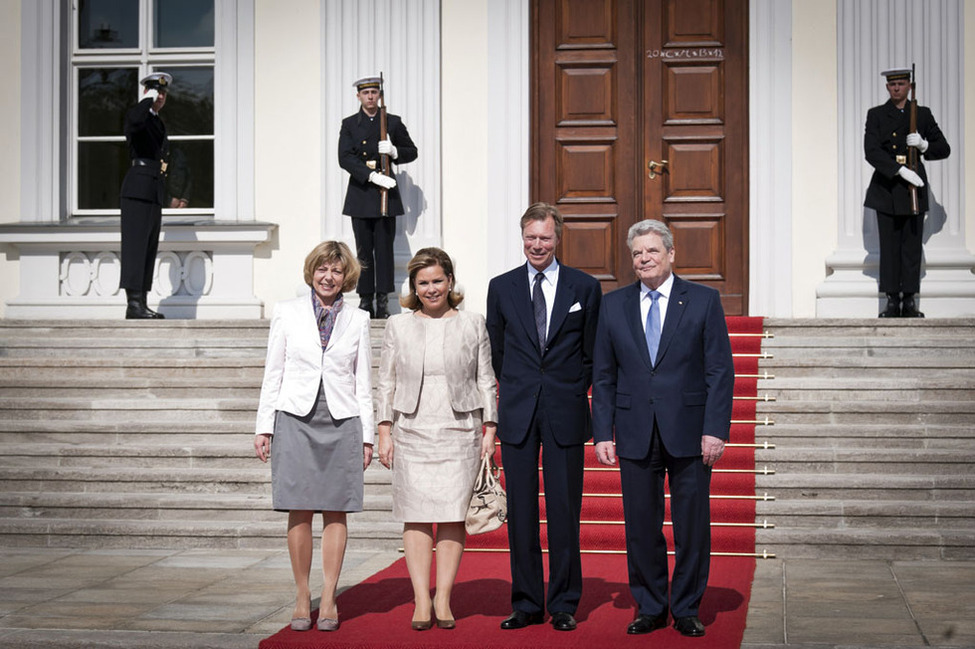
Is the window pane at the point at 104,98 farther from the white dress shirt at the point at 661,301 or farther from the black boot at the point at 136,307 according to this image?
the white dress shirt at the point at 661,301

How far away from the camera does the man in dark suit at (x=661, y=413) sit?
562 centimetres

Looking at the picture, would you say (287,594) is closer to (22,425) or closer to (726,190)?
(22,425)

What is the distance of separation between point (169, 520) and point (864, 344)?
482 cm

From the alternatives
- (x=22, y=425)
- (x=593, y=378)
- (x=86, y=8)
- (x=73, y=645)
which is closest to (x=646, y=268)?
(x=593, y=378)

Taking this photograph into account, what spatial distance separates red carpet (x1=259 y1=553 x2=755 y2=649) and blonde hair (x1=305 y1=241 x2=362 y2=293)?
1.47 m

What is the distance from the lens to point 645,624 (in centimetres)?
559

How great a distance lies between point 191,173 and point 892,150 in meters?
5.76

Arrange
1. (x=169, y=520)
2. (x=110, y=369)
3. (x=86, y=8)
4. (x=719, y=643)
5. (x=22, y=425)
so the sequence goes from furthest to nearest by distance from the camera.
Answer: (x=86, y=8)
(x=110, y=369)
(x=22, y=425)
(x=169, y=520)
(x=719, y=643)

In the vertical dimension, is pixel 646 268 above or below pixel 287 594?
above

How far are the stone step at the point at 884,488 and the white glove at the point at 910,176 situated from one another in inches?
112

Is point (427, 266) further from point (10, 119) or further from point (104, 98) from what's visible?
point (10, 119)

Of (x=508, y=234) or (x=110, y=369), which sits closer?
(x=110, y=369)

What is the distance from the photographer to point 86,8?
1186 cm

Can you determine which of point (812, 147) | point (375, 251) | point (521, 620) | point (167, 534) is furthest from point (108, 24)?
point (521, 620)
